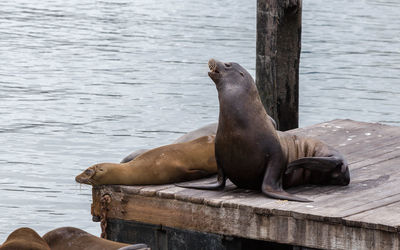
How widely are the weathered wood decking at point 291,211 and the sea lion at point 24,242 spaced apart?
41.2 inches

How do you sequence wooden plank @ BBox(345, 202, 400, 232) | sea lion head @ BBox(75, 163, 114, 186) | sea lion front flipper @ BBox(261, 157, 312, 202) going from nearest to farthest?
Result: wooden plank @ BBox(345, 202, 400, 232) < sea lion front flipper @ BBox(261, 157, 312, 202) < sea lion head @ BBox(75, 163, 114, 186)

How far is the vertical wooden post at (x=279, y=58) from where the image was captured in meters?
9.25

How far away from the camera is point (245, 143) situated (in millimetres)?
6066

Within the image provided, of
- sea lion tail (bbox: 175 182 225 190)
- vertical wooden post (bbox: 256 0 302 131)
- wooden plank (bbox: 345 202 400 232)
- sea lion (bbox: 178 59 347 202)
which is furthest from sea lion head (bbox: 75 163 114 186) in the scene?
vertical wooden post (bbox: 256 0 302 131)

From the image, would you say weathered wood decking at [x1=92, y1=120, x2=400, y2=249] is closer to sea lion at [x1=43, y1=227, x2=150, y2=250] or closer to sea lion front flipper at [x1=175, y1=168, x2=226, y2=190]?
sea lion front flipper at [x1=175, y1=168, x2=226, y2=190]

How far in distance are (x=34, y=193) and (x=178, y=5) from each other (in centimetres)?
2299

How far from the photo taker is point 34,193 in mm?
10492

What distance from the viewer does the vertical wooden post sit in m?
9.25

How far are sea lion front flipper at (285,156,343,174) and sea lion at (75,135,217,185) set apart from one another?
69cm

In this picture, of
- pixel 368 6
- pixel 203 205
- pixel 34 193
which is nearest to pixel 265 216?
pixel 203 205

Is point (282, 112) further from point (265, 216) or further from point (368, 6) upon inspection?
point (368, 6)

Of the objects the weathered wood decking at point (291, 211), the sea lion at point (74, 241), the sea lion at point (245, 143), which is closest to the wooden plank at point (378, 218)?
the weathered wood decking at point (291, 211)

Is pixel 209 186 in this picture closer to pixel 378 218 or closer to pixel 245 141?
pixel 245 141

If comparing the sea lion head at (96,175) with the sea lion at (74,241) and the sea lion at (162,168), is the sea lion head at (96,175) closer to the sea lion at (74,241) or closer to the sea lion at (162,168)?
the sea lion at (162,168)
